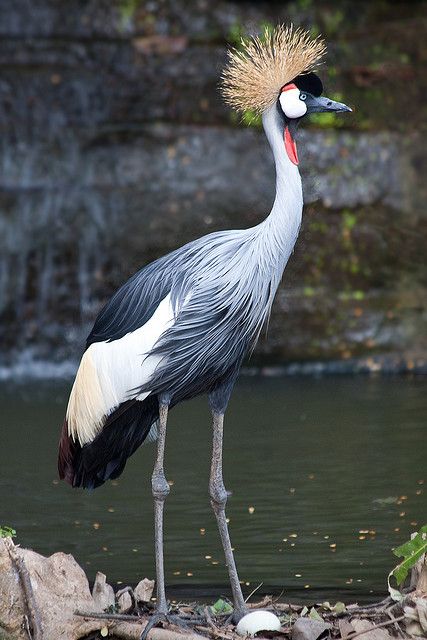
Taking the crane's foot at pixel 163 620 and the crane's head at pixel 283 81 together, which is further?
the crane's head at pixel 283 81

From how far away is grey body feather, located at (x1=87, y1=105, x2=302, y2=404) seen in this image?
5.19 meters

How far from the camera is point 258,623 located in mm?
4699

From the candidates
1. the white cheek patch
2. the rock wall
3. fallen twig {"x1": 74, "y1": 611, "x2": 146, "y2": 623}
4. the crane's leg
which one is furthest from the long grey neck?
the rock wall

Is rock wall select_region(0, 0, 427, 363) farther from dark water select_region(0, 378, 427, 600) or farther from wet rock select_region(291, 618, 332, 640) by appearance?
wet rock select_region(291, 618, 332, 640)

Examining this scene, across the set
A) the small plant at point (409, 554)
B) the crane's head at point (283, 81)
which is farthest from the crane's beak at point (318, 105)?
the small plant at point (409, 554)

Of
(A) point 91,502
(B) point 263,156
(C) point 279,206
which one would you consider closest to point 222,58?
(B) point 263,156

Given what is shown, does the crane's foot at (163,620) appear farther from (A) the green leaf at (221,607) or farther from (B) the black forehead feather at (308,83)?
(B) the black forehead feather at (308,83)

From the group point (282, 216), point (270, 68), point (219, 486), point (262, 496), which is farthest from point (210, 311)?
point (262, 496)

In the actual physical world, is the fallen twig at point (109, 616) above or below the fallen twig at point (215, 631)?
above

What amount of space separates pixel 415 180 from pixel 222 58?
2942mm

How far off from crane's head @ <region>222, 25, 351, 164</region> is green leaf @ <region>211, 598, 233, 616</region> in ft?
6.24

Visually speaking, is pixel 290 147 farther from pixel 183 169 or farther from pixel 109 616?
pixel 183 169

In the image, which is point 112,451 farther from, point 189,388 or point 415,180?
point 415,180

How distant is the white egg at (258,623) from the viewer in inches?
185
